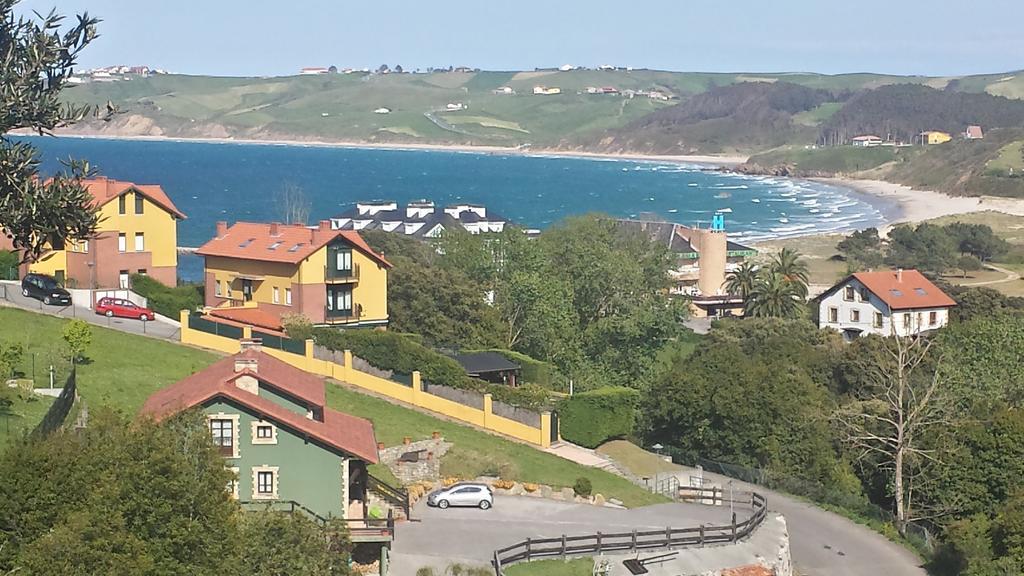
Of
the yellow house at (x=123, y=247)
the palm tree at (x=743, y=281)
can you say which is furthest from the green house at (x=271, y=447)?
the palm tree at (x=743, y=281)

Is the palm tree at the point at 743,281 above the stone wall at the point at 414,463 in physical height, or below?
below

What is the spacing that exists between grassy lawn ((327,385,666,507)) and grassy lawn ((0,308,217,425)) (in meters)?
5.49

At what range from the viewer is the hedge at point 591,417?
1922 inches

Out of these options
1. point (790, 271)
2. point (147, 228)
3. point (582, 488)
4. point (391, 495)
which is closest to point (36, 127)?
point (391, 495)

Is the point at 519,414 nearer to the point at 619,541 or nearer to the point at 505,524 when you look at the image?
the point at 505,524

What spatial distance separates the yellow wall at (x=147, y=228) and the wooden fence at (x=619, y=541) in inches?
1386

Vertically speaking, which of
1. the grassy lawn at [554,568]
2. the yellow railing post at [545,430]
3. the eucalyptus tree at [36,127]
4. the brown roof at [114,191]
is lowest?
the yellow railing post at [545,430]

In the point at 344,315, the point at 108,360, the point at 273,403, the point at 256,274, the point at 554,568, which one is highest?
the point at 273,403

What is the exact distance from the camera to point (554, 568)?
3159 centimetres

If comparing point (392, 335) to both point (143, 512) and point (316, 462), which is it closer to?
point (316, 462)

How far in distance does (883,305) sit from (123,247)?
44.7 metres

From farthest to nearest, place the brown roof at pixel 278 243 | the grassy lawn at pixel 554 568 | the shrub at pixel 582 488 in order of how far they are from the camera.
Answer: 1. the brown roof at pixel 278 243
2. the shrub at pixel 582 488
3. the grassy lawn at pixel 554 568

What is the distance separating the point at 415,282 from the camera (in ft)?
210

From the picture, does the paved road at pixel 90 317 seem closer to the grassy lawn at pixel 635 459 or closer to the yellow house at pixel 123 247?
the yellow house at pixel 123 247
